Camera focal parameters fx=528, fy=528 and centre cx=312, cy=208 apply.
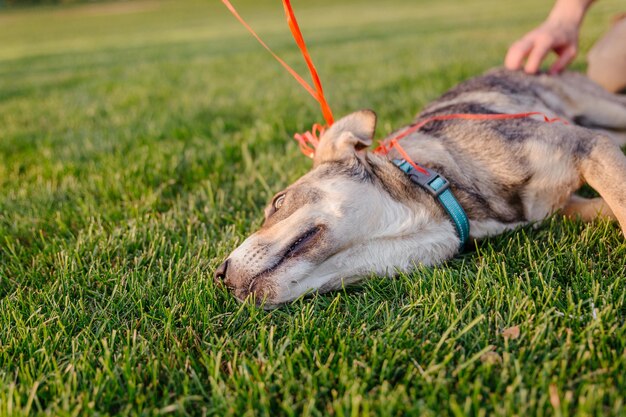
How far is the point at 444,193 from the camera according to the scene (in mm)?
3037

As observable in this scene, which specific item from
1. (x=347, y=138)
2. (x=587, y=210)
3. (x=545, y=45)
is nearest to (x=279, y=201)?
(x=347, y=138)

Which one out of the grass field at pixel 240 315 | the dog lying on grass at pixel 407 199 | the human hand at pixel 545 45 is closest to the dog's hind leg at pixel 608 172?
the dog lying on grass at pixel 407 199

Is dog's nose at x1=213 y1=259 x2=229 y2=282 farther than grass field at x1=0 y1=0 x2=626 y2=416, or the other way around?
dog's nose at x1=213 y1=259 x2=229 y2=282

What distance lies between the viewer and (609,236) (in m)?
2.90

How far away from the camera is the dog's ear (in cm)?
322

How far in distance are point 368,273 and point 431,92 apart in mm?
4317

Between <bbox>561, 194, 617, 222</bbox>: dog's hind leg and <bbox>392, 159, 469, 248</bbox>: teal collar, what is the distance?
0.78 m

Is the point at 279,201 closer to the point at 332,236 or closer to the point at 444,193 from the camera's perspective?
the point at 332,236

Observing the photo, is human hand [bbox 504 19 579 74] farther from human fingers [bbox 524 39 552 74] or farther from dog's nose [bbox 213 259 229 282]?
dog's nose [bbox 213 259 229 282]

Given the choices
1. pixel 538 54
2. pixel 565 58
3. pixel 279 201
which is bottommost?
pixel 279 201

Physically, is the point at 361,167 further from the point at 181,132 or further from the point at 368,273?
the point at 181,132

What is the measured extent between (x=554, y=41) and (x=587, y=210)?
2.23 m

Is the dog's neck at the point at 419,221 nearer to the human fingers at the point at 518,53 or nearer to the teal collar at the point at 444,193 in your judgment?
the teal collar at the point at 444,193

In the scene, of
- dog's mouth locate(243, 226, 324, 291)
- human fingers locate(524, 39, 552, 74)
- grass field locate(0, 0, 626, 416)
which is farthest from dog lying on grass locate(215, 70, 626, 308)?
human fingers locate(524, 39, 552, 74)
